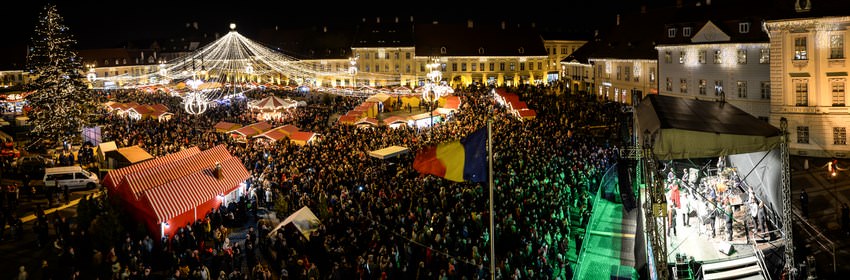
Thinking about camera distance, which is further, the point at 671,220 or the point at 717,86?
the point at 717,86

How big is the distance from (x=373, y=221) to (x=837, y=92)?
22.3 metres

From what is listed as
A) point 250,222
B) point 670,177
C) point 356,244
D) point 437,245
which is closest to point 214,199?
point 250,222

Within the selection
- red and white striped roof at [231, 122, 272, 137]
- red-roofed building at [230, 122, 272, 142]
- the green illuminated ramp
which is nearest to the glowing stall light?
red-roofed building at [230, 122, 272, 142]

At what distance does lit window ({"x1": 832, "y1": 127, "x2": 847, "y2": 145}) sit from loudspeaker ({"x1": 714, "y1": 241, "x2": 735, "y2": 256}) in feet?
58.8

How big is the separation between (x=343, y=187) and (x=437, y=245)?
20.3 feet

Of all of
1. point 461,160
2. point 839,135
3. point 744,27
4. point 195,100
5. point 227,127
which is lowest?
point 839,135

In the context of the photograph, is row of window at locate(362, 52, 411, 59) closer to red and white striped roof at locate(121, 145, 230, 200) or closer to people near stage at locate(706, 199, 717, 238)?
red and white striped roof at locate(121, 145, 230, 200)

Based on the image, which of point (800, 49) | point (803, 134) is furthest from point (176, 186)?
point (803, 134)

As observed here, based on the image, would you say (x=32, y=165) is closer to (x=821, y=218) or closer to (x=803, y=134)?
(x=821, y=218)

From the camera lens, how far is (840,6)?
2603 cm

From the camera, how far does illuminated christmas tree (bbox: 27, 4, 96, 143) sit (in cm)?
3319

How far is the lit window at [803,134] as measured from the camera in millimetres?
28000

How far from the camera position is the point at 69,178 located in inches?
940

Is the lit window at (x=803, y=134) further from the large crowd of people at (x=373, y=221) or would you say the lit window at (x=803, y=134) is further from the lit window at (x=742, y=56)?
the large crowd of people at (x=373, y=221)
